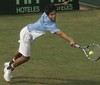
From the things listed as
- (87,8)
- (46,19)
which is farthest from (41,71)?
(87,8)

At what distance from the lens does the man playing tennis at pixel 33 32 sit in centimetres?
957

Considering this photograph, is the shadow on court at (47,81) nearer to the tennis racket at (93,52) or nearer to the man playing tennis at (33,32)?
the man playing tennis at (33,32)

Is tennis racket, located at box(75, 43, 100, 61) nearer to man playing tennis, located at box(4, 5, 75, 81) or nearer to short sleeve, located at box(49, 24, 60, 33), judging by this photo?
man playing tennis, located at box(4, 5, 75, 81)

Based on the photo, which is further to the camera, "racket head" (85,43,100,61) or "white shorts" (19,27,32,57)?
"white shorts" (19,27,32,57)

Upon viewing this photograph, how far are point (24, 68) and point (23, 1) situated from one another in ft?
39.7

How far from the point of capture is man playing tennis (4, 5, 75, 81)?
957cm

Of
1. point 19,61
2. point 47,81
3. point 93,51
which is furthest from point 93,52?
point 19,61

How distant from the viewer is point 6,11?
23453 millimetres

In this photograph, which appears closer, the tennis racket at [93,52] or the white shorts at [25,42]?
the tennis racket at [93,52]

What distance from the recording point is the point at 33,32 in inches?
396

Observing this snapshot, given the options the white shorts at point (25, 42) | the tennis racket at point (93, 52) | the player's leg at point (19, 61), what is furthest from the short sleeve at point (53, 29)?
the player's leg at point (19, 61)

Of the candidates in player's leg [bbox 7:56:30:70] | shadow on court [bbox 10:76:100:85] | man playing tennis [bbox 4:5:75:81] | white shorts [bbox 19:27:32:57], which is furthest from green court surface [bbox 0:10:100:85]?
white shorts [bbox 19:27:32:57]

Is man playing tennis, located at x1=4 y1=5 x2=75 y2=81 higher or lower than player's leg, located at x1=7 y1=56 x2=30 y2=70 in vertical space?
higher

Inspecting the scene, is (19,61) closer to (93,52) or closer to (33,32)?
(33,32)
